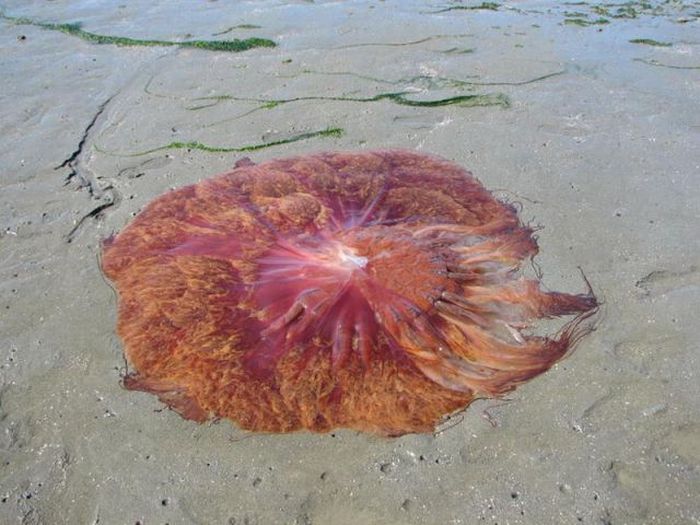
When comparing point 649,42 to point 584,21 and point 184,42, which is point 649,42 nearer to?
point 584,21

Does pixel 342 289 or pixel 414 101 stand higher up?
pixel 342 289

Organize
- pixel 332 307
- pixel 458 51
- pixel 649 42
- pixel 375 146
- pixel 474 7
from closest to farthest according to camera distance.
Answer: pixel 332 307 → pixel 375 146 → pixel 458 51 → pixel 649 42 → pixel 474 7

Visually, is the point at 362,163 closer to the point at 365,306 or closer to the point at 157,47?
the point at 365,306

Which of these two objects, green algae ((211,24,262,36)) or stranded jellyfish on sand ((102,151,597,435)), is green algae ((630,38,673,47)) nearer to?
stranded jellyfish on sand ((102,151,597,435))

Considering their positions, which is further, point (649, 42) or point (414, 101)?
point (649, 42)

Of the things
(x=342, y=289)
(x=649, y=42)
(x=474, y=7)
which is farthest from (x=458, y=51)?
(x=342, y=289)

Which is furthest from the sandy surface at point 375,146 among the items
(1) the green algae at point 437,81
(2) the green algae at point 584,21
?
(2) the green algae at point 584,21

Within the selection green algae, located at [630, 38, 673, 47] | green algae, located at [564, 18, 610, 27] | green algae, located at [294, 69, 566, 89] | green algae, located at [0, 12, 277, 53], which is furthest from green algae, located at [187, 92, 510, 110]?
green algae, located at [564, 18, 610, 27]
